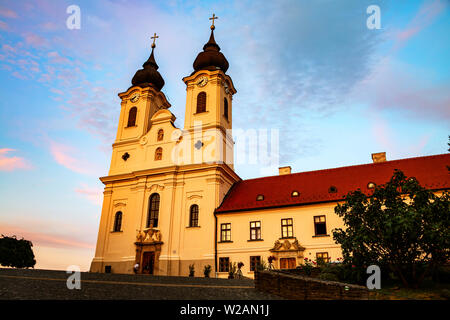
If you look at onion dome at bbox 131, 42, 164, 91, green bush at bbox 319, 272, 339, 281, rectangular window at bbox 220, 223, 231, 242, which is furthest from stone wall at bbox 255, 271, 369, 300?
onion dome at bbox 131, 42, 164, 91

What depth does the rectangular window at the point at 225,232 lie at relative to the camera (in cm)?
2742

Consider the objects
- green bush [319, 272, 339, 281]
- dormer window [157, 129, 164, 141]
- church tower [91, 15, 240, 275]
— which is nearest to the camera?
green bush [319, 272, 339, 281]

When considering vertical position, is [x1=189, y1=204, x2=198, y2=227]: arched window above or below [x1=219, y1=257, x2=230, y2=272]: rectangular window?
above

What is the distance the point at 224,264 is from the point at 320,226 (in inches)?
313

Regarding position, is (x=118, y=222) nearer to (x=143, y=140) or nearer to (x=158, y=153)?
(x=158, y=153)

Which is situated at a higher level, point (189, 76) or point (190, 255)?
point (189, 76)

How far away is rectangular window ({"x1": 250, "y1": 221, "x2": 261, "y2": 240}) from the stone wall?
14.5 meters

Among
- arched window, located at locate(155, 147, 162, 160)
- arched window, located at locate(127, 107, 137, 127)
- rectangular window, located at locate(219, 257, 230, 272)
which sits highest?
arched window, located at locate(127, 107, 137, 127)

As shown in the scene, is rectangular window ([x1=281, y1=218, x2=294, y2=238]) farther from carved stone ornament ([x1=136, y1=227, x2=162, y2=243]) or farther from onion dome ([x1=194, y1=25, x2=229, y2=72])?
onion dome ([x1=194, y1=25, x2=229, y2=72])

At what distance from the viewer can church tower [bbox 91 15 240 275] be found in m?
28.4

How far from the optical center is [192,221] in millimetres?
29141

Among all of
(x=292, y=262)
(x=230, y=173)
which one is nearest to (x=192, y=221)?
(x=230, y=173)
